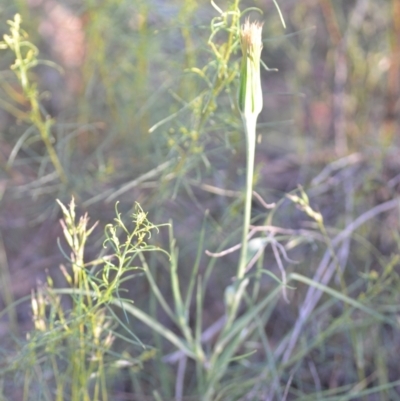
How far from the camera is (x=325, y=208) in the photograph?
1.32 meters

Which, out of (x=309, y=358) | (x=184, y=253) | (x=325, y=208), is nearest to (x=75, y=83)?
(x=184, y=253)

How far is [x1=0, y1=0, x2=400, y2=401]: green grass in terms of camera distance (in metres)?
0.99

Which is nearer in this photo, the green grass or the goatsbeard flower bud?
the goatsbeard flower bud

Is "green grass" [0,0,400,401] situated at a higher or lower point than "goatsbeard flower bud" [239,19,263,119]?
lower

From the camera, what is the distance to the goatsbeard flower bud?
2.15ft

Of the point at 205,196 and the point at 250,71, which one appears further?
the point at 205,196

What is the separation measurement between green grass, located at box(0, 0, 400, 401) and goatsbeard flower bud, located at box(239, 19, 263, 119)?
0.42 ft

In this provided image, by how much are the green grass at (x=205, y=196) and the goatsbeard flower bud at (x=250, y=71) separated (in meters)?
0.13

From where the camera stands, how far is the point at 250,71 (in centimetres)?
68

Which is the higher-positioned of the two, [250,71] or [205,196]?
[250,71]

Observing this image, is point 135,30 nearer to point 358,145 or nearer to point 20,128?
point 20,128

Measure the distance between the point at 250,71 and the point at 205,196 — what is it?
714 millimetres

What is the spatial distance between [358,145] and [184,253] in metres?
0.49

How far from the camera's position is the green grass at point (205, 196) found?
99 centimetres
